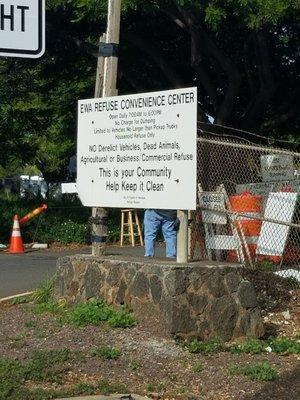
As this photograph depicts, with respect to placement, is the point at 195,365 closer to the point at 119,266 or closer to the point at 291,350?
the point at 291,350

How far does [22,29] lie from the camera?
4.09 metres

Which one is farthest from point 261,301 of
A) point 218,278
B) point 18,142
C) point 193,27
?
point 18,142

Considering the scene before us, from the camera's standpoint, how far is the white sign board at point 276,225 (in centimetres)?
1168

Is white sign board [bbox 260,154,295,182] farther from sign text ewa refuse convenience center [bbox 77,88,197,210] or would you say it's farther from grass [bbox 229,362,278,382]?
grass [bbox 229,362,278,382]

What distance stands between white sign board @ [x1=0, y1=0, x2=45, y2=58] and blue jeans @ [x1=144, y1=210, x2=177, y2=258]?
752 cm

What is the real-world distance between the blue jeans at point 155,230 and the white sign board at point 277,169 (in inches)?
64.3

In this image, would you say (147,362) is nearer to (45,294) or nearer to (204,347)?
(204,347)

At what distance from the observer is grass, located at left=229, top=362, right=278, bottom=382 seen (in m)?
7.12

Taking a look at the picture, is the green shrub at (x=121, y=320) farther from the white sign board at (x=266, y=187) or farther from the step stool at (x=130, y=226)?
the step stool at (x=130, y=226)

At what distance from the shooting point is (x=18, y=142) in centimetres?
2414

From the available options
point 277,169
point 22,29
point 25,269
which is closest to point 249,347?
point 277,169

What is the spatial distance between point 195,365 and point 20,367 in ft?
4.92

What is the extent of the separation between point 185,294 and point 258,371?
131 cm

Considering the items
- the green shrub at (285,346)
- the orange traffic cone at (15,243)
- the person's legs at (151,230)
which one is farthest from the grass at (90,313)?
the orange traffic cone at (15,243)
